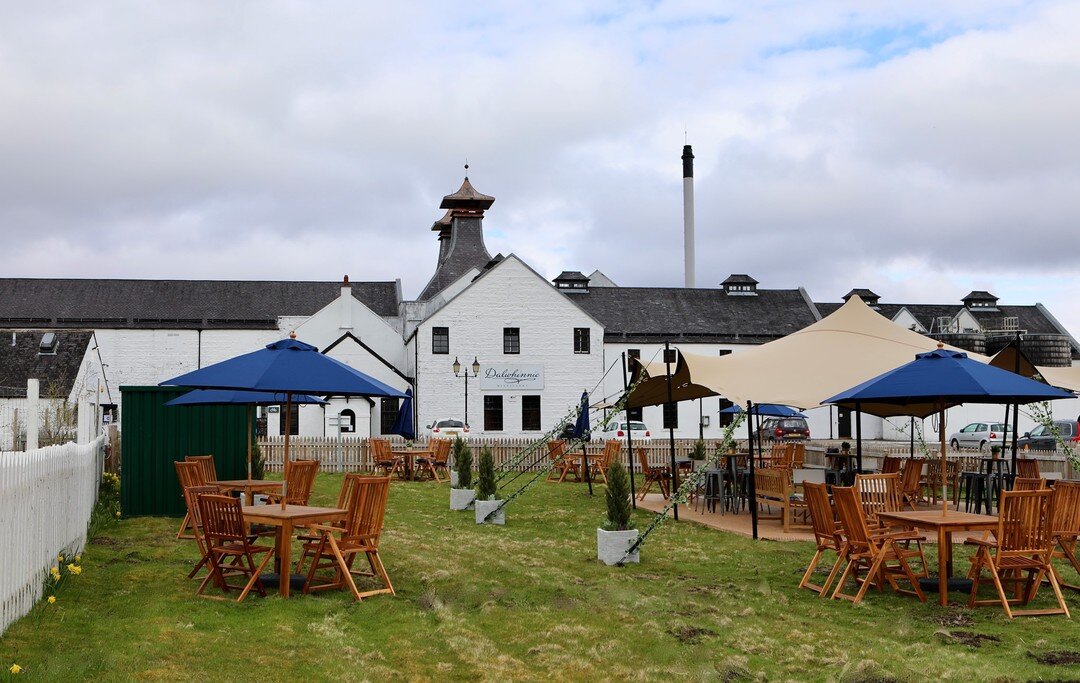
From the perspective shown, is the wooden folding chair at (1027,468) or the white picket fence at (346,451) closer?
the wooden folding chair at (1027,468)

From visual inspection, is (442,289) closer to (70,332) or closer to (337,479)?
(70,332)

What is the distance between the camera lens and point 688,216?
6181 centimetres

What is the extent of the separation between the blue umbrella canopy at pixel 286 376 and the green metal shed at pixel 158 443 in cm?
582

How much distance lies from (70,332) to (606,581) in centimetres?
4024

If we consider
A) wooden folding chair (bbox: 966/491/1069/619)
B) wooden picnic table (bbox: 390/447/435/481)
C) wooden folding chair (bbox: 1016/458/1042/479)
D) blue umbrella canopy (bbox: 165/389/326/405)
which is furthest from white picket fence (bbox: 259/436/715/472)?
wooden folding chair (bbox: 966/491/1069/619)

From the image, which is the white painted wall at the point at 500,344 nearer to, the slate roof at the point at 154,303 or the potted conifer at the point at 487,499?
the slate roof at the point at 154,303

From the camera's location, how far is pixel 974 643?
754 cm

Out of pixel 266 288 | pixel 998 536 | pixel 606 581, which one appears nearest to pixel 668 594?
pixel 606 581

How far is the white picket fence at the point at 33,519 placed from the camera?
280 inches

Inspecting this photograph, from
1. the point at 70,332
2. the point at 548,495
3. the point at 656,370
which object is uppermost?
the point at 70,332

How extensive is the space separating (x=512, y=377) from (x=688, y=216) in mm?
21652

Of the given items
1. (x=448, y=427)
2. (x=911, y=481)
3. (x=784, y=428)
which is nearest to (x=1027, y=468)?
(x=911, y=481)

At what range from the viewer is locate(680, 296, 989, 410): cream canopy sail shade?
13.9m

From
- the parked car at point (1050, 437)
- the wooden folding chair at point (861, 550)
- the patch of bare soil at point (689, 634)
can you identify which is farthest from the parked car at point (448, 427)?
the patch of bare soil at point (689, 634)
